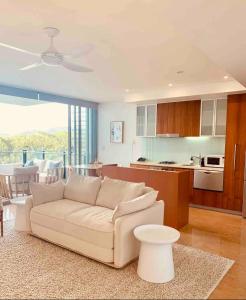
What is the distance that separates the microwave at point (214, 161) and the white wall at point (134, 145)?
279 mm

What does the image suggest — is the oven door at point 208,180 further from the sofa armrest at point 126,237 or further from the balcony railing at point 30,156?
the balcony railing at point 30,156

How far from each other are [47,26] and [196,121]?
154 inches

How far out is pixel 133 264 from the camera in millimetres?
2820

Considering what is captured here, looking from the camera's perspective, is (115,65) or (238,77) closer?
(238,77)

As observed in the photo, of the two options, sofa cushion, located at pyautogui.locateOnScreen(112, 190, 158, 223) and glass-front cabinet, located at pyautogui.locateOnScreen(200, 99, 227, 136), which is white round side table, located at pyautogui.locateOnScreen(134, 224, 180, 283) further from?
glass-front cabinet, located at pyautogui.locateOnScreen(200, 99, 227, 136)

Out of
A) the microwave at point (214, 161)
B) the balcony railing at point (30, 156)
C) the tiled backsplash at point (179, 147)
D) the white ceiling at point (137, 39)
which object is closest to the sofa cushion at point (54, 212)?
the white ceiling at point (137, 39)

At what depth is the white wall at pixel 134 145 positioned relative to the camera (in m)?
5.94

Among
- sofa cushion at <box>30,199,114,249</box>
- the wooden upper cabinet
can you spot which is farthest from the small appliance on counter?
sofa cushion at <box>30,199,114,249</box>

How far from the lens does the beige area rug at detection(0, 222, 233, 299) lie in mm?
2260

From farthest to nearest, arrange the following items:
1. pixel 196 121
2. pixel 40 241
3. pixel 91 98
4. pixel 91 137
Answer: pixel 91 137, pixel 91 98, pixel 196 121, pixel 40 241

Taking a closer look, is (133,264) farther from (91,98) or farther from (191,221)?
(91,98)

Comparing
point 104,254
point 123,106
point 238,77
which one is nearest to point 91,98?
point 123,106

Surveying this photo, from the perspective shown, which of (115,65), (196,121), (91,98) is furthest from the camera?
(91,98)

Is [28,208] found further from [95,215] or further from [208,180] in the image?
[208,180]
